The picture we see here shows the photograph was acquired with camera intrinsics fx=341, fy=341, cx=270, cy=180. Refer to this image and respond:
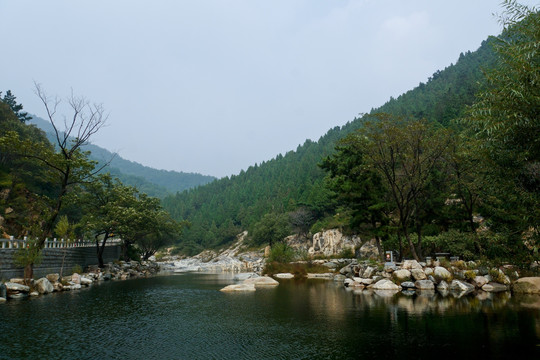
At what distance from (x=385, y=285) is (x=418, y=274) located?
9.08ft

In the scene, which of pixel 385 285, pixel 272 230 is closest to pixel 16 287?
pixel 385 285

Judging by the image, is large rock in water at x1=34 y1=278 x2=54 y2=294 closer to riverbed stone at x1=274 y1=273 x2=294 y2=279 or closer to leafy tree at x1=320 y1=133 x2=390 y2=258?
riverbed stone at x1=274 y1=273 x2=294 y2=279

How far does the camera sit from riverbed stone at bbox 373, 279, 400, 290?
27.2 meters

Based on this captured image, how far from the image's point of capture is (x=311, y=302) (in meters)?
21.6

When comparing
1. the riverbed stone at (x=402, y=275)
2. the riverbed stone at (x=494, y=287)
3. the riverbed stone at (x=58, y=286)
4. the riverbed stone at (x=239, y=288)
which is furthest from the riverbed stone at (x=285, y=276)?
the riverbed stone at (x=58, y=286)

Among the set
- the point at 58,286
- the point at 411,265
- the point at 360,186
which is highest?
the point at 360,186

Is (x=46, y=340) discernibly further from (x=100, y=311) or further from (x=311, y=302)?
(x=311, y=302)

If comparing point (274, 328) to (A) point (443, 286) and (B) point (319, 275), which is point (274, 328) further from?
(B) point (319, 275)

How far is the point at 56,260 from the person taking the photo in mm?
35344

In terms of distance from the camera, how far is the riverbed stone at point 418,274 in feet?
89.2

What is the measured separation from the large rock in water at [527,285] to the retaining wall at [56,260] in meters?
37.3

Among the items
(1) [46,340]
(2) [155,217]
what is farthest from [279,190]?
(1) [46,340]

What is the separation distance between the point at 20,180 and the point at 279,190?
9283 centimetres

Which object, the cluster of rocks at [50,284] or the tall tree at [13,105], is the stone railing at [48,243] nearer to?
the cluster of rocks at [50,284]
